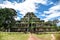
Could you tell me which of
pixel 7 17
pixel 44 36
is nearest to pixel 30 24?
pixel 44 36

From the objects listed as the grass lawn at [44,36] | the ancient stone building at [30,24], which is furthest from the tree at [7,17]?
the grass lawn at [44,36]

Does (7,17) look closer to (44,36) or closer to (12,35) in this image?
(12,35)

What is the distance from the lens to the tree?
3.25 metres

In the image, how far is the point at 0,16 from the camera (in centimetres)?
329

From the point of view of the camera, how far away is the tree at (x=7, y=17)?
3.25 meters

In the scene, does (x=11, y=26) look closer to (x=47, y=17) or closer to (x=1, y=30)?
(x=1, y=30)

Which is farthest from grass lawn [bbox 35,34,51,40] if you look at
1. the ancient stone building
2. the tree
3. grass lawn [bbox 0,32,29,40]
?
the tree

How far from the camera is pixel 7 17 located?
3289mm

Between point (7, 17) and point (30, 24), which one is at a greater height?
point (7, 17)

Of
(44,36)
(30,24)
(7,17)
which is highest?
(7,17)

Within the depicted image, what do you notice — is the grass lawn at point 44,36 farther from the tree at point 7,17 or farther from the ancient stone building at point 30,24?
the tree at point 7,17

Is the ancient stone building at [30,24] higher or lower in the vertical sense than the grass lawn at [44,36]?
higher

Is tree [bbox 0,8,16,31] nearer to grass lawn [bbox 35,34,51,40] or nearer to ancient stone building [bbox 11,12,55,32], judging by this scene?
ancient stone building [bbox 11,12,55,32]

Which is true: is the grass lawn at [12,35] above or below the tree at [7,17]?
below
